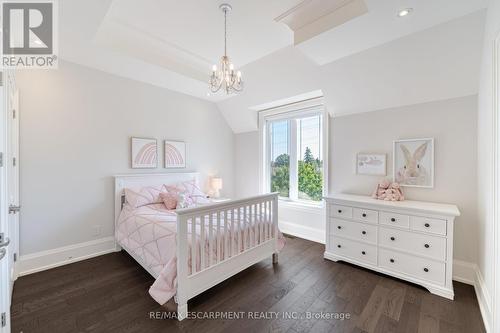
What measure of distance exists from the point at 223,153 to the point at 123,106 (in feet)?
6.82

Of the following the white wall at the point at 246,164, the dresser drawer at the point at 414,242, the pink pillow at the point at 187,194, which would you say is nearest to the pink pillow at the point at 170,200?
the pink pillow at the point at 187,194

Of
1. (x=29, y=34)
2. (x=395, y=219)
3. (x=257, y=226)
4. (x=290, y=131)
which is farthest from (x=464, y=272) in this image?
(x=29, y=34)

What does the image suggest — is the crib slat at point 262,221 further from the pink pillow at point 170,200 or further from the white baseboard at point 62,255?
the white baseboard at point 62,255

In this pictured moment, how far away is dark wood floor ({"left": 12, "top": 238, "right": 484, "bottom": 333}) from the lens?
1.70m

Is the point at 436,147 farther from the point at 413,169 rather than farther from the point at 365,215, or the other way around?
the point at 365,215

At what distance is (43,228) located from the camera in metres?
2.55

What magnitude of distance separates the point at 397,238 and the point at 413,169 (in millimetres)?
910

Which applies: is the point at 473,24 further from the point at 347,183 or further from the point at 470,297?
the point at 470,297

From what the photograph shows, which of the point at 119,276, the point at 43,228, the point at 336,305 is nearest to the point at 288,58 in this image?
the point at 336,305

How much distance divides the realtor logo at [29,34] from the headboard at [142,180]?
1.63 m

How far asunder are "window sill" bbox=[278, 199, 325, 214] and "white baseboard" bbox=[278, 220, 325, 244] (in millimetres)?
304

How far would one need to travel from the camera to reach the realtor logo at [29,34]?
6.23 feet

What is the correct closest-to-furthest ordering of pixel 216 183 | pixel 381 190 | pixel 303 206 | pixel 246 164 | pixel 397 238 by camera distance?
1. pixel 397 238
2. pixel 381 190
3. pixel 303 206
4. pixel 216 183
5. pixel 246 164

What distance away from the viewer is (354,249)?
2.63 m
